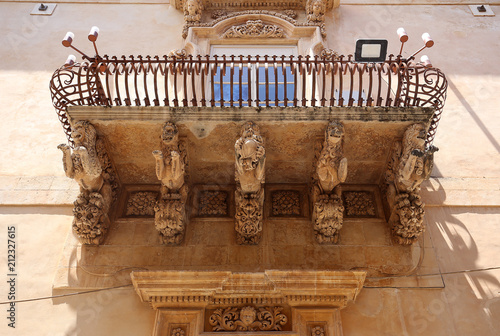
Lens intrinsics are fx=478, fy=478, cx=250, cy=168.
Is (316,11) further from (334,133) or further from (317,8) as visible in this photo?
(334,133)

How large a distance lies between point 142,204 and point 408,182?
3.42 meters

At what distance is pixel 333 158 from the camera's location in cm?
565

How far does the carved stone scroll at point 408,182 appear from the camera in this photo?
216 inches

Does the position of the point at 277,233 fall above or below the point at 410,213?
below

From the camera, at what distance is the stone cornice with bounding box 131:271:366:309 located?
5.48m

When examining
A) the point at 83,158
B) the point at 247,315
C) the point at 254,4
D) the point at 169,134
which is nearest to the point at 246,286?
the point at 247,315

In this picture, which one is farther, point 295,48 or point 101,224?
point 295,48

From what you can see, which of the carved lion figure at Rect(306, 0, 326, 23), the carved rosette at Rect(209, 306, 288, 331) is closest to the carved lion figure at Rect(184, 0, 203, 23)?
the carved lion figure at Rect(306, 0, 326, 23)

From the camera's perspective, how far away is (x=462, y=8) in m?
9.41

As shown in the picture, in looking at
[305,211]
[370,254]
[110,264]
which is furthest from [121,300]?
[370,254]

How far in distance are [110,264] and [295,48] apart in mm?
4893

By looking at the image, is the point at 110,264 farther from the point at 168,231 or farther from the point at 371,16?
the point at 371,16

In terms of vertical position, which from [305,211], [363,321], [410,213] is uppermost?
[410,213]

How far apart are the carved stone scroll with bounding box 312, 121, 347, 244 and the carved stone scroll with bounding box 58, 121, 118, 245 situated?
2649 mm
